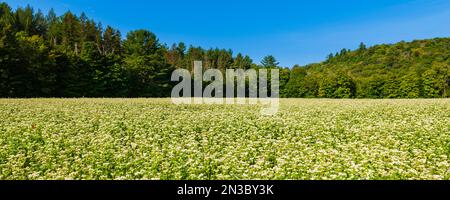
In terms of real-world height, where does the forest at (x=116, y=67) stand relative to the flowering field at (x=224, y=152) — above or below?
above

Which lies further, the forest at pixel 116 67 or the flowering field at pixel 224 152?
the forest at pixel 116 67

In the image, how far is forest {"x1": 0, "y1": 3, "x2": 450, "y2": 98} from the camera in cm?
5947

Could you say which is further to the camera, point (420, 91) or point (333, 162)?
point (420, 91)

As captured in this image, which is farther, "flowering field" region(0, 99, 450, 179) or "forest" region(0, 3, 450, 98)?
"forest" region(0, 3, 450, 98)

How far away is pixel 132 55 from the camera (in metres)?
91.8

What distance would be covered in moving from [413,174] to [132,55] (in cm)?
8805

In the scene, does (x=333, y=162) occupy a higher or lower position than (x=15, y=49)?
lower

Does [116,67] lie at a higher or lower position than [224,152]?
higher

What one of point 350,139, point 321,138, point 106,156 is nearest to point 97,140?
point 106,156

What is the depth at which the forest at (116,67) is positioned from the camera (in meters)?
59.5

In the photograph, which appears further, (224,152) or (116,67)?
(116,67)

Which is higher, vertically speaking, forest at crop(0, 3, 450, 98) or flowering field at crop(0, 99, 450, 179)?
forest at crop(0, 3, 450, 98)

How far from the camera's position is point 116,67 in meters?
75.1

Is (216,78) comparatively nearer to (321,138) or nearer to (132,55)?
(132,55)
